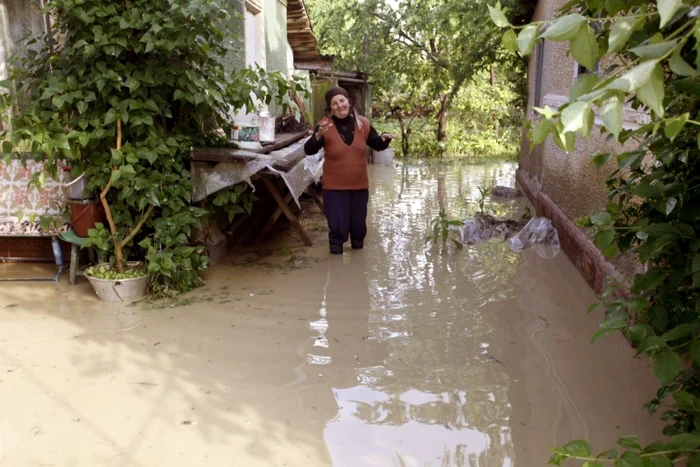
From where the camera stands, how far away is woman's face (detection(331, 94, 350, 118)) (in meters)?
5.84

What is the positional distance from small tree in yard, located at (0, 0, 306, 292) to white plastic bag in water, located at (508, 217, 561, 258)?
3.00 m

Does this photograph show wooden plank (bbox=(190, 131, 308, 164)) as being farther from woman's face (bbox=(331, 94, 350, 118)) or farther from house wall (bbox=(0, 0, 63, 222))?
house wall (bbox=(0, 0, 63, 222))

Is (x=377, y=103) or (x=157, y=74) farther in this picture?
(x=377, y=103)

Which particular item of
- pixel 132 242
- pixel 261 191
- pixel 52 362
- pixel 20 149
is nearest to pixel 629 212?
pixel 52 362

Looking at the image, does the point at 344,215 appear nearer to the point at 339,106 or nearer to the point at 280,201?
the point at 280,201

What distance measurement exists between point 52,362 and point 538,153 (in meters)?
7.54

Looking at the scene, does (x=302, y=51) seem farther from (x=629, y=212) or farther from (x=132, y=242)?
(x=629, y=212)

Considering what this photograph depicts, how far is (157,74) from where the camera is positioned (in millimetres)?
4496

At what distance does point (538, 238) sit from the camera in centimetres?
661

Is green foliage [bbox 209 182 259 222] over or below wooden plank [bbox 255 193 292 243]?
over

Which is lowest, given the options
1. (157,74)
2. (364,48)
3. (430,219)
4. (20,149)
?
(430,219)

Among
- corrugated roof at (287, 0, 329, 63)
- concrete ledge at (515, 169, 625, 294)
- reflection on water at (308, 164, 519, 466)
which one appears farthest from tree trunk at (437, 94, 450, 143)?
reflection on water at (308, 164, 519, 466)

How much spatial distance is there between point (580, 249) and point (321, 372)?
3.05 metres

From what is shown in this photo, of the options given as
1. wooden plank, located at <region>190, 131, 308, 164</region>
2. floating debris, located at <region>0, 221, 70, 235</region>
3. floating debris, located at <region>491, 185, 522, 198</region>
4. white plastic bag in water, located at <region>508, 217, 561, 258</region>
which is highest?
wooden plank, located at <region>190, 131, 308, 164</region>
